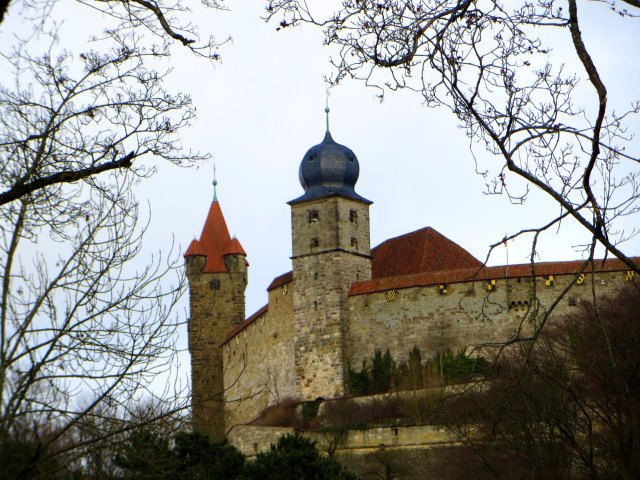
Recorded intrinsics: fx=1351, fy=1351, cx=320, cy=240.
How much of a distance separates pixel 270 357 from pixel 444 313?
6.61 m

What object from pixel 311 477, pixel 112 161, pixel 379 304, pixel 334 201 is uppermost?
pixel 334 201

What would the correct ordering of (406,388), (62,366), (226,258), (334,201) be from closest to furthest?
(62,366) < (406,388) < (334,201) < (226,258)

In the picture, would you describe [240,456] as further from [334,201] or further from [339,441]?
[334,201]

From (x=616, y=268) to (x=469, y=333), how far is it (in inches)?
172

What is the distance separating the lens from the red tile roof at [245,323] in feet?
142

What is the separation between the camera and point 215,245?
50.3 meters

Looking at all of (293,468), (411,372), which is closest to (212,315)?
(411,372)

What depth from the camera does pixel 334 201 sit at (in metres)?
40.6

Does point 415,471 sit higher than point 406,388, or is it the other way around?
point 406,388

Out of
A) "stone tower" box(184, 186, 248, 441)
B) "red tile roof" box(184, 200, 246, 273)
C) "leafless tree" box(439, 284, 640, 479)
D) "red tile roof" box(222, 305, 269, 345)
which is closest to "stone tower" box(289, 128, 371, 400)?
"red tile roof" box(222, 305, 269, 345)

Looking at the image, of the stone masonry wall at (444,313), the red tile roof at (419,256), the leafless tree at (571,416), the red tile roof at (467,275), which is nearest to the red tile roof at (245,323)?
the red tile roof at (419,256)

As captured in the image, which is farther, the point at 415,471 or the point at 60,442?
the point at 415,471

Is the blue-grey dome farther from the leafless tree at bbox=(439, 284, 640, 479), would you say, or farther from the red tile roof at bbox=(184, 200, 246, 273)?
the leafless tree at bbox=(439, 284, 640, 479)

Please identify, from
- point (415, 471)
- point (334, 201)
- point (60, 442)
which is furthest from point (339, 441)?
point (60, 442)
